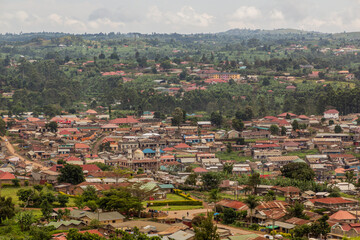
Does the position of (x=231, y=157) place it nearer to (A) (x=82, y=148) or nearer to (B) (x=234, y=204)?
(A) (x=82, y=148)

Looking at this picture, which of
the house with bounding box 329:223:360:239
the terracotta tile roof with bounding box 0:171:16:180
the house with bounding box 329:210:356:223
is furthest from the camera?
A: the terracotta tile roof with bounding box 0:171:16:180

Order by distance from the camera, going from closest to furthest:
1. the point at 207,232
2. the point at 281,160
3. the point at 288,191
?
the point at 207,232 < the point at 288,191 < the point at 281,160

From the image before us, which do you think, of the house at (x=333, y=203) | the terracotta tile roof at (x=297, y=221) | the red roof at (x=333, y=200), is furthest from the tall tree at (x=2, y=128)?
the terracotta tile roof at (x=297, y=221)

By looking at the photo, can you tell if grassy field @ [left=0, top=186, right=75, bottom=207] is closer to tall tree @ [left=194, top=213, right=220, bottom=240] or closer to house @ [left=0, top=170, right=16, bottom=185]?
house @ [left=0, top=170, right=16, bottom=185]

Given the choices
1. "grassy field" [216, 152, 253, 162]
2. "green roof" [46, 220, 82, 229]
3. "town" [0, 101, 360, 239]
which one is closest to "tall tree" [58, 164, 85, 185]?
"town" [0, 101, 360, 239]

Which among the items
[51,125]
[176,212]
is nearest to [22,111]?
[51,125]

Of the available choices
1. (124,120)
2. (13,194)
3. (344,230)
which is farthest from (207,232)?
(124,120)

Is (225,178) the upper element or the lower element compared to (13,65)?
lower

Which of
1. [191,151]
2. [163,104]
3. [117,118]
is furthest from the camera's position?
[163,104]

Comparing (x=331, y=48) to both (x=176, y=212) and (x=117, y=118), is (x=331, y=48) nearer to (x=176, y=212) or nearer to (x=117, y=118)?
(x=117, y=118)
